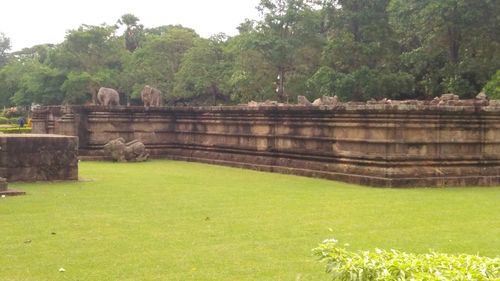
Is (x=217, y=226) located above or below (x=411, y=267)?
below

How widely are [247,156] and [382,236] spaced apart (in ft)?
33.3

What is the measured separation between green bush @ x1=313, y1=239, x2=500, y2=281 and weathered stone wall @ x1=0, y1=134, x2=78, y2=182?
31.6 ft

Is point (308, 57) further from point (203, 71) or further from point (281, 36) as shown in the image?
point (203, 71)

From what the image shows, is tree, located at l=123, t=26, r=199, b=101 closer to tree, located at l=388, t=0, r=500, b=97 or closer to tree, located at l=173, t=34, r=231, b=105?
tree, located at l=173, t=34, r=231, b=105

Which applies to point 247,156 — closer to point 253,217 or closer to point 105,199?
point 105,199

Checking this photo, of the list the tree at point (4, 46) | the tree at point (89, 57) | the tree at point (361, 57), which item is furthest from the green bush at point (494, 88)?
the tree at point (4, 46)

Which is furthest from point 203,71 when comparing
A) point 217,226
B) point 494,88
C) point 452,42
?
point 217,226

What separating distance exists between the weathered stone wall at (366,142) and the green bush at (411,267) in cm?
875

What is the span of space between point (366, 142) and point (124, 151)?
7.87 metres

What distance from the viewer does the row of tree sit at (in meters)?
25.6

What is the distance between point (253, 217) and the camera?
25.4ft

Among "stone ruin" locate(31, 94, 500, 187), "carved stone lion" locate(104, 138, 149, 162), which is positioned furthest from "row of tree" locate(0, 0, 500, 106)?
"carved stone lion" locate(104, 138, 149, 162)

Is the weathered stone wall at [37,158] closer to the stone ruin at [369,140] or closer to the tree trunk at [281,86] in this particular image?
the stone ruin at [369,140]

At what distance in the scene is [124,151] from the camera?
17.9m
